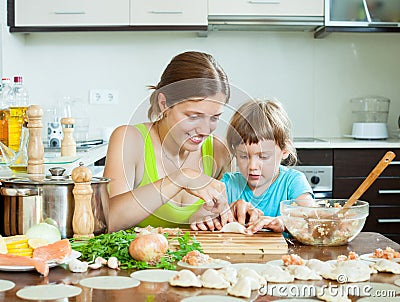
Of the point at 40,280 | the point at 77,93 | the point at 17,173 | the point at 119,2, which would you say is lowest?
the point at 40,280

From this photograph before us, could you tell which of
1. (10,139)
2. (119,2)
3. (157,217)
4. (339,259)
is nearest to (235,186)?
(157,217)

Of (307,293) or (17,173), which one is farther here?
(17,173)

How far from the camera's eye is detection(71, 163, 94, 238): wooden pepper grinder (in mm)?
1471

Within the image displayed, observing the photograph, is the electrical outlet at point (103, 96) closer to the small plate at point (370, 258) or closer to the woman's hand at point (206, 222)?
the woman's hand at point (206, 222)

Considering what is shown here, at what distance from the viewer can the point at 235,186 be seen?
2.01m

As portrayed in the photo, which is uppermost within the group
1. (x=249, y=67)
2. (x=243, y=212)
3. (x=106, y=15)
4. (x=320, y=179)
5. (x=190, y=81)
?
(x=106, y=15)

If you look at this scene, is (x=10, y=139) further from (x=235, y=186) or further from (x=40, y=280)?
(x=40, y=280)

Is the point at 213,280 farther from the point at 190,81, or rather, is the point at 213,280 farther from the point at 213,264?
the point at 190,81

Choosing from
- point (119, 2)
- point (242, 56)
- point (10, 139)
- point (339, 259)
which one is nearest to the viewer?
point (339, 259)

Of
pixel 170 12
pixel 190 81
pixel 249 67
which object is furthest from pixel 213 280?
pixel 249 67

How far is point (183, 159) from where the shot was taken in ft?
6.33

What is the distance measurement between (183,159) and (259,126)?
0.78 ft

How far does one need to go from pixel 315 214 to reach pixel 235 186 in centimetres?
52

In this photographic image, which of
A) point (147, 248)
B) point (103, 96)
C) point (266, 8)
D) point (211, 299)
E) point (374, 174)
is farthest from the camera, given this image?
point (103, 96)
